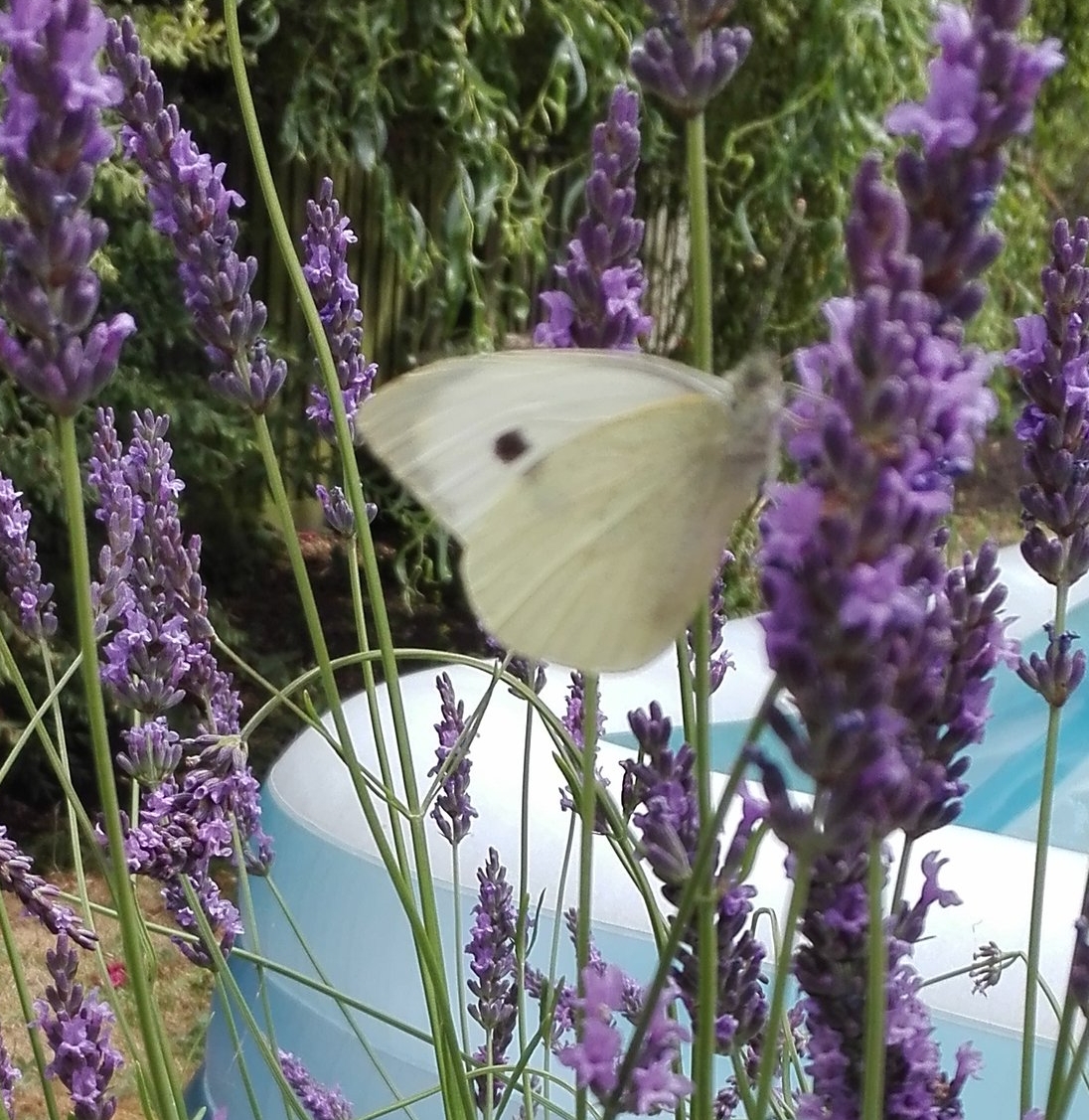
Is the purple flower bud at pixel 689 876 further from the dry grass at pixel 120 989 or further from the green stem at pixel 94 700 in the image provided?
the dry grass at pixel 120 989

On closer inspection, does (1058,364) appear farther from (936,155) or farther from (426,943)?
(426,943)

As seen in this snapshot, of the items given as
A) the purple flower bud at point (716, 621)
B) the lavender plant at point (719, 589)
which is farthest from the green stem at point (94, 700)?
the purple flower bud at point (716, 621)

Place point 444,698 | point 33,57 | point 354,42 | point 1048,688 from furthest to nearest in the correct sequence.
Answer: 1. point 354,42
2. point 444,698
3. point 1048,688
4. point 33,57

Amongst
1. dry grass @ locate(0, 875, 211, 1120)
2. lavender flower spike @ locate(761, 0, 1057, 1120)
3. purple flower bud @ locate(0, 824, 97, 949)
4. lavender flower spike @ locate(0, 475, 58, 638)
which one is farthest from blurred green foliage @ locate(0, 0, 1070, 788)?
lavender flower spike @ locate(761, 0, 1057, 1120)

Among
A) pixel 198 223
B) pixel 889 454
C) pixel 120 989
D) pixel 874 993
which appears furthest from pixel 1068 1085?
pixel 120 989

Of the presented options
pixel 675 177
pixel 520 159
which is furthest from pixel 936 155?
pixel 675 177

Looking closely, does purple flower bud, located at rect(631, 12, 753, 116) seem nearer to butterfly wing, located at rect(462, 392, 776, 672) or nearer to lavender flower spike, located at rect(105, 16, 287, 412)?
butterfly wing, located at rect(462, 392, 776, 672)
